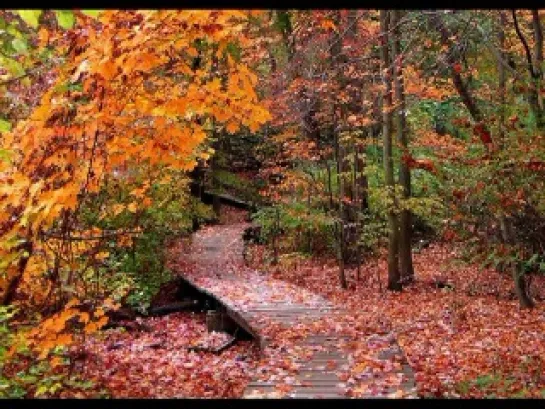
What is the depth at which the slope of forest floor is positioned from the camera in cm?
683

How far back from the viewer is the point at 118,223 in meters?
12.7

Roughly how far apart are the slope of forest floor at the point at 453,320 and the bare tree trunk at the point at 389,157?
0.54 m

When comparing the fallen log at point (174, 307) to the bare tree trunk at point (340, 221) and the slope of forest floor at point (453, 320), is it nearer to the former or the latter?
the slope of forest floor at point (453, 320)

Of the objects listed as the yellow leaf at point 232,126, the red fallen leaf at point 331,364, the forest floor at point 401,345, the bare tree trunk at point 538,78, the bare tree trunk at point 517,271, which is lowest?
the forest floor at point 401,345

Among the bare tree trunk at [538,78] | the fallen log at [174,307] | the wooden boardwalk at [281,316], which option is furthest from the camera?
the fallen log at [174,307]

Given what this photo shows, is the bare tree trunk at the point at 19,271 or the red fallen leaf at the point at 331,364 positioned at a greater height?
the bare tree trunk at the point at 19,271

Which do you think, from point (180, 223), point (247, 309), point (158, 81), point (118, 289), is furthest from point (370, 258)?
point (158, 81)

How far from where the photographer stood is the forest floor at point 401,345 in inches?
273

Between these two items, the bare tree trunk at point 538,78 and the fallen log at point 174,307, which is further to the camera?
the fallen log at point 174,307

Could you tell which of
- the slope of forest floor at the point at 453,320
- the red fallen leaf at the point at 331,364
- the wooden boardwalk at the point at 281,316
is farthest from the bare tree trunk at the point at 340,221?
the red fallen leaf at the point at 331,364

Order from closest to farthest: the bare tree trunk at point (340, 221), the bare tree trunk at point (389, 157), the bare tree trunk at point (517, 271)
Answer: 1. the bare tree trunk at point (517, 271)
2. the bare tree trunk at point (389, 157)
3. the bare tree trunk at point (340, 221)

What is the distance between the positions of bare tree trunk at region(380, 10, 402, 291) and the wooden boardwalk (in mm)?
2682

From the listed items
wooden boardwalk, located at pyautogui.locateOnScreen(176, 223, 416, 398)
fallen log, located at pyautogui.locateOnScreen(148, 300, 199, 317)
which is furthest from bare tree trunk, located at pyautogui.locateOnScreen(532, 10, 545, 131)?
fallen log, located at pyautogui.locateOnScreen(148, 300, 199, 317)
